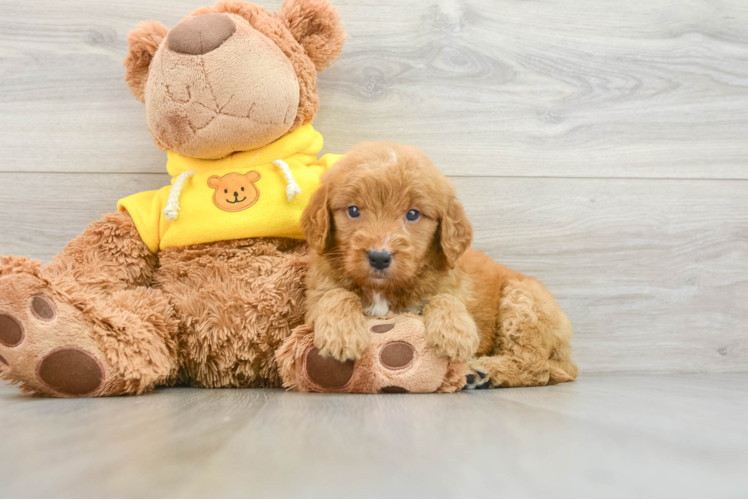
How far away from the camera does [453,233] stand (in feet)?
5.01

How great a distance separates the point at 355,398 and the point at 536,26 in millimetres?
1692

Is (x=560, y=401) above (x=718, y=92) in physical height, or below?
below

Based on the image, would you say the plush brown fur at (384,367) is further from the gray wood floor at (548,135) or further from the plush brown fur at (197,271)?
the gray wood floor at (548,135)

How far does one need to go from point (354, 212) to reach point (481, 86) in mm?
1007

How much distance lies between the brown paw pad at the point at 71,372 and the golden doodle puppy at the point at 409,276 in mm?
580

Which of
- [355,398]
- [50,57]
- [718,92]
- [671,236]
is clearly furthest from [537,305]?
[50,57]

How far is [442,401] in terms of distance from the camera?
1314 mm

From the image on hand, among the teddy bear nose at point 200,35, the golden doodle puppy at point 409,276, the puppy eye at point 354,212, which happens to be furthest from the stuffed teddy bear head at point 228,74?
the puppy eye at point 354,212

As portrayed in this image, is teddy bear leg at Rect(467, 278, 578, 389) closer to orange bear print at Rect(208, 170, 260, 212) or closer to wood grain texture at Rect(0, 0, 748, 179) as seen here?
wood grain texture at Rect(0, 0, 748, 179)

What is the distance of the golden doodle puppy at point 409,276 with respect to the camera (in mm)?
1404

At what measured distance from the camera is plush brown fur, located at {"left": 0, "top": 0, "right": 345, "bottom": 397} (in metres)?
1.41

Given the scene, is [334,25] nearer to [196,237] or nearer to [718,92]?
[196,237]

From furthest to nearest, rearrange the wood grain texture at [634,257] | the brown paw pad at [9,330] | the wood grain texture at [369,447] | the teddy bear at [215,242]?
→ the wood grain texture at [634,257] → the teddy bear at [215,242] → the brown paw pad at [9,330] → the wood grain texture at [369,447]

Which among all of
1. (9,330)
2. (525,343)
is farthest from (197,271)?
(525,343)
